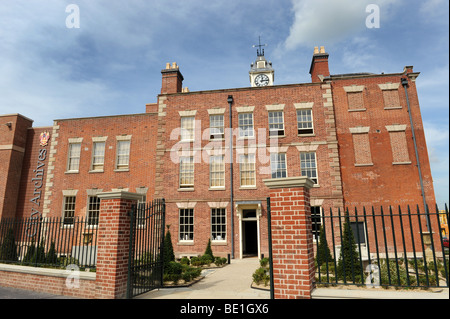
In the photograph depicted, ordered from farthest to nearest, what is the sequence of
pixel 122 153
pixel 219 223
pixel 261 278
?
pixel 122 153
pixel 219 223
pixel 261 278

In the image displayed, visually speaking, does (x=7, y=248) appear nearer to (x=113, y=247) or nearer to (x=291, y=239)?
(x=113, y=247)

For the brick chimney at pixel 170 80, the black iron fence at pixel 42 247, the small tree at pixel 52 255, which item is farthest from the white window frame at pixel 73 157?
the small tree at pixel 52 255

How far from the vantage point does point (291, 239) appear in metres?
5.27

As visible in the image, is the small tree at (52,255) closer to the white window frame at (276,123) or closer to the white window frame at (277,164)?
the white window frame at (277,164)

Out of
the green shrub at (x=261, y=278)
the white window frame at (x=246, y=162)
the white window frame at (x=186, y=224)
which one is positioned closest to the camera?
the green shrub at (x=261, y=278)

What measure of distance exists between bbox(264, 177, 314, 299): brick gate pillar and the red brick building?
11.2 m

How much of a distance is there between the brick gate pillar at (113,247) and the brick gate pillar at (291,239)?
3.80 m

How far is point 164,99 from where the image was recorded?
63.3 ft

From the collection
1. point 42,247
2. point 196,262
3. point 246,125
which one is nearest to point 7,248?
point 42,247

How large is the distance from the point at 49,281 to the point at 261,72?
46770mm

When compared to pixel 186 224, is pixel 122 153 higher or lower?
higher

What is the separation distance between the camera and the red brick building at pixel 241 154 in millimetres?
16656

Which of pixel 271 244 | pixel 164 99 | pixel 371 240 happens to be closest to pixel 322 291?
pixel 271 244
